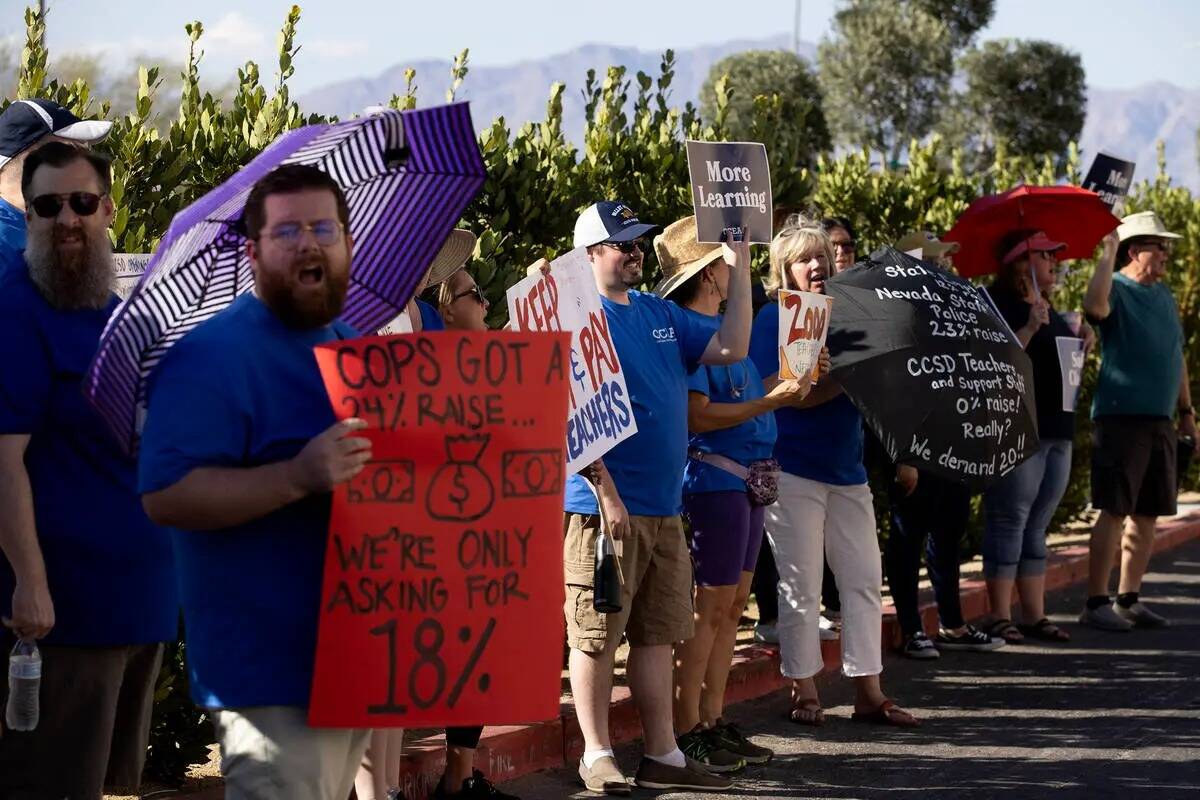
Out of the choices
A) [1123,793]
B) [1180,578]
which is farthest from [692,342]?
[1180,578]

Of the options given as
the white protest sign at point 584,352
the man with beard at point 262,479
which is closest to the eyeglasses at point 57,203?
the man with beard at point 262,479

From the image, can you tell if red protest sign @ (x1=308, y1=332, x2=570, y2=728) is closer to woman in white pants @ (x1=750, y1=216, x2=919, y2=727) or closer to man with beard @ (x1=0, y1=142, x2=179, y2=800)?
man with beard @ (x1=0, y1=142, x2=179, y2=800)

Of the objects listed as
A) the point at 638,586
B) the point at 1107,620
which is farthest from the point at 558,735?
the point at 1107,620

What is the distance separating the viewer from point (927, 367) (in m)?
7.38

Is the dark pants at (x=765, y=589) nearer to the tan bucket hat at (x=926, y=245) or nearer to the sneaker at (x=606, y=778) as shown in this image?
the tan bucket hat at (x=926, y=245)

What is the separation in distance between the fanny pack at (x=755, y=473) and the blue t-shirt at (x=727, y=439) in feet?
0.06

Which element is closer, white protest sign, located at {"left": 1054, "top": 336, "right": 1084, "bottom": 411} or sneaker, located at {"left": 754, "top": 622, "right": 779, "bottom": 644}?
sneaker, located at {"left": 754, "top": 622, "right": 779, "bottom": 644}

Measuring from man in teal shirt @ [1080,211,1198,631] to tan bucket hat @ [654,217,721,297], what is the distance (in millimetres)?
3860

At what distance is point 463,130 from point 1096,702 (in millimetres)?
5520

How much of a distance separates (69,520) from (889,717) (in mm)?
4699

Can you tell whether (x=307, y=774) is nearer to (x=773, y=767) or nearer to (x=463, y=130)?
(x=463, y=130)

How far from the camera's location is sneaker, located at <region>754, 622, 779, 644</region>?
913 centimetres

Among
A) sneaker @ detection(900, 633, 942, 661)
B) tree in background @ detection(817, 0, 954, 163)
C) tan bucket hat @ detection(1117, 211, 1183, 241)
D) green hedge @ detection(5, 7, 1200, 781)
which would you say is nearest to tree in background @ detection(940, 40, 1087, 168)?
tree in background @ detection(817, 0, 954, 163)

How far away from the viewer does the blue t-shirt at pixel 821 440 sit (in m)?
7.64
